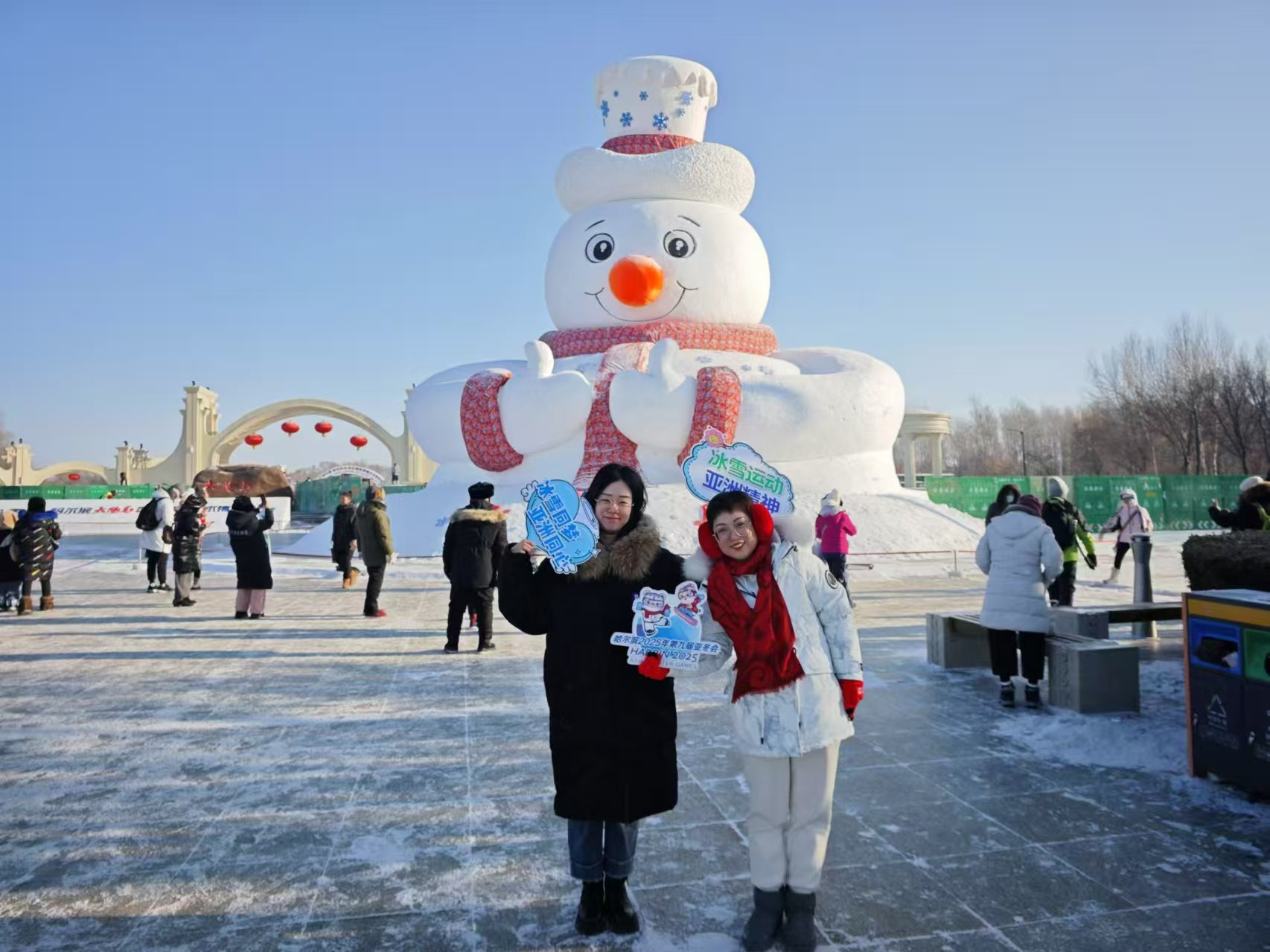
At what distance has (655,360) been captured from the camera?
1291 cm

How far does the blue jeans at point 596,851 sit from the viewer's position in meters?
2.45

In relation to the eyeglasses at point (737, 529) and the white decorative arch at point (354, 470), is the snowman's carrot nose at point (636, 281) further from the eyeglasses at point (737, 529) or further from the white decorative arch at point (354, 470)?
the white decorative arch at point (354, 470)

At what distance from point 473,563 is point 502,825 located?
3623 millimetres

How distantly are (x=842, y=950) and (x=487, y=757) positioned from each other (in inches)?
84.4

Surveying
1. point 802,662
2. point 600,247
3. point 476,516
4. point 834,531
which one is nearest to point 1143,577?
point 834,531

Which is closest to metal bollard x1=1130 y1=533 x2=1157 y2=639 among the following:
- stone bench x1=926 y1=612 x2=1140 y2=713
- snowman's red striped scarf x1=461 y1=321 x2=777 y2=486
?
stone bench x1=926 y1=612 x2=1140 y2=713

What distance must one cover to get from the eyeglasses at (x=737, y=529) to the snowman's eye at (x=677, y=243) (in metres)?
12.2

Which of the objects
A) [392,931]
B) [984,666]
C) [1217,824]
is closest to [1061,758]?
[1217,824]

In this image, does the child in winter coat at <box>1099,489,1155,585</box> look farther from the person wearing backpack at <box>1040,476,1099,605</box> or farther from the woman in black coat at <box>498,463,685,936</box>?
the woman in black coat at <box>498,463,685,936</box>

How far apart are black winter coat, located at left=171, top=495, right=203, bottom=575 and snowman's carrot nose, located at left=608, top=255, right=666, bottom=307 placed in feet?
22.9

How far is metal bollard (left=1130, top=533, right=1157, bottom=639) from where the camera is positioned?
6.82 meters

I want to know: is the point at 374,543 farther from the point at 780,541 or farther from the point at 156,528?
the point at 780,541

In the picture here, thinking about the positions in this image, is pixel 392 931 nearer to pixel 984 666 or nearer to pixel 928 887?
pixel 928 887

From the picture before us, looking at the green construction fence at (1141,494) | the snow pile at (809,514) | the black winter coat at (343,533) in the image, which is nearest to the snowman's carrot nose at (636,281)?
the snow pile at (809,514)
